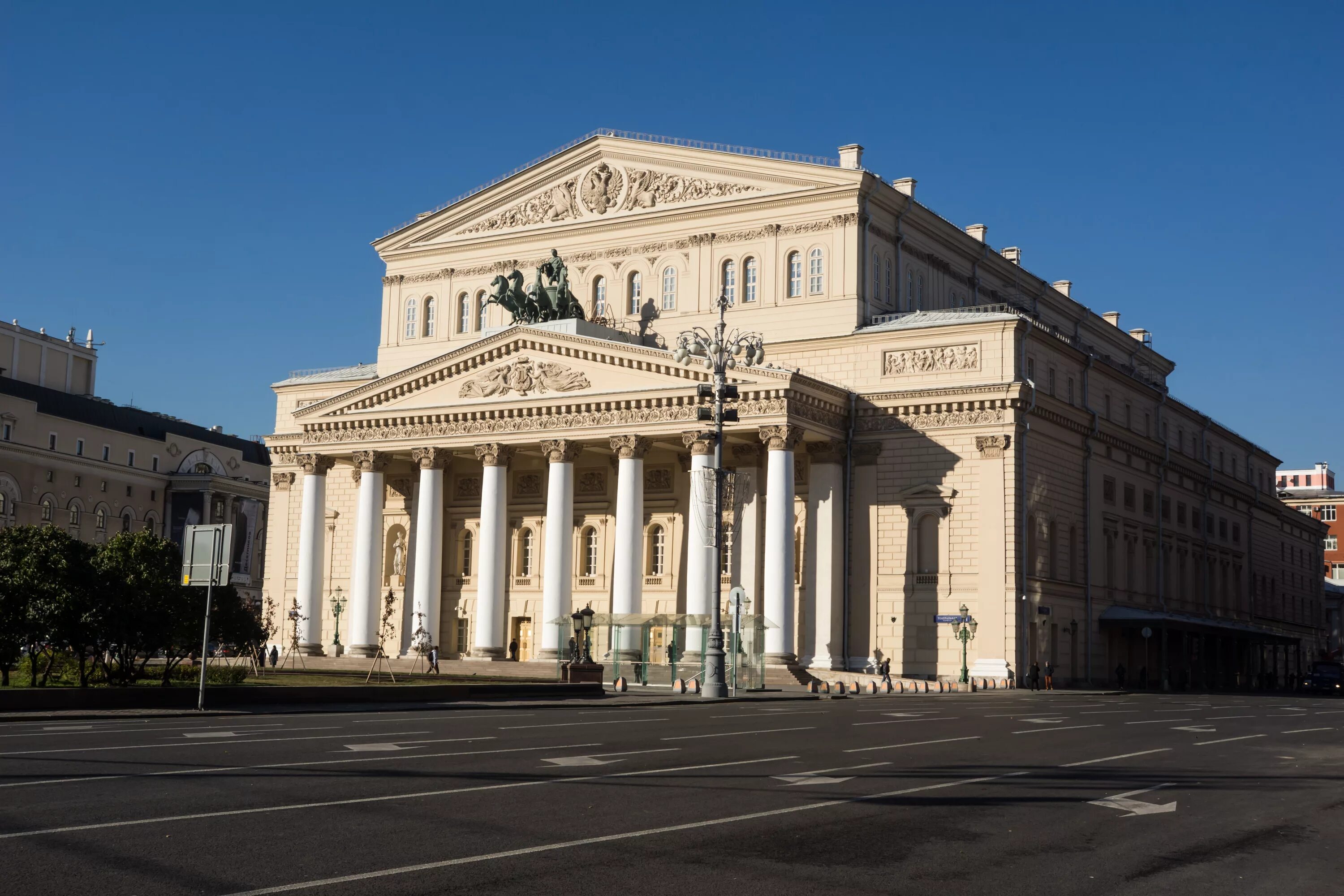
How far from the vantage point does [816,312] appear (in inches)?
2446

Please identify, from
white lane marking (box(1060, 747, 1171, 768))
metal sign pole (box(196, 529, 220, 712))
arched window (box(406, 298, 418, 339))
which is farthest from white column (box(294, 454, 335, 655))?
white lane marking (box(1060, 747, 1171, 768))

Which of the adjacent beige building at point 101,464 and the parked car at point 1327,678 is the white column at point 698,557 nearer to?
the parked car at point 1327,678

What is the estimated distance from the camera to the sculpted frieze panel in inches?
2264

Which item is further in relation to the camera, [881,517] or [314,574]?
[314,574]

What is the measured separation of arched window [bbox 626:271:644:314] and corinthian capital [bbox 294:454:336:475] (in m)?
15.6

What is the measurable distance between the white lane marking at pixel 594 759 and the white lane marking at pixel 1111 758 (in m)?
5.52

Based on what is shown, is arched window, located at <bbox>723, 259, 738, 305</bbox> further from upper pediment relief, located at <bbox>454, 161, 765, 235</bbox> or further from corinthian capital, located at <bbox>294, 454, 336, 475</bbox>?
corinthian capital, located at <bbox>294, 454, 336, 475</bbox>

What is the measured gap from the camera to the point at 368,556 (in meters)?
64.4

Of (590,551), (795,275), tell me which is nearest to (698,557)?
(590,551)

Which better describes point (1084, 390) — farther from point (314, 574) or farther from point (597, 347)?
point (314, 574)

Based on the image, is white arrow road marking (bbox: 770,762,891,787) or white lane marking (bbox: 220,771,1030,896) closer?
white lane marking (bbox: 220,771,1030,896)

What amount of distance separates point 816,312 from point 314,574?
26.0 metres

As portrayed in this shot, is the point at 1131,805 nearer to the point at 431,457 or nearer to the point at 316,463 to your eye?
the point at 431,457

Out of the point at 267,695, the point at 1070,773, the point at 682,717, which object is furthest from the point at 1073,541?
the point at 1070,773
